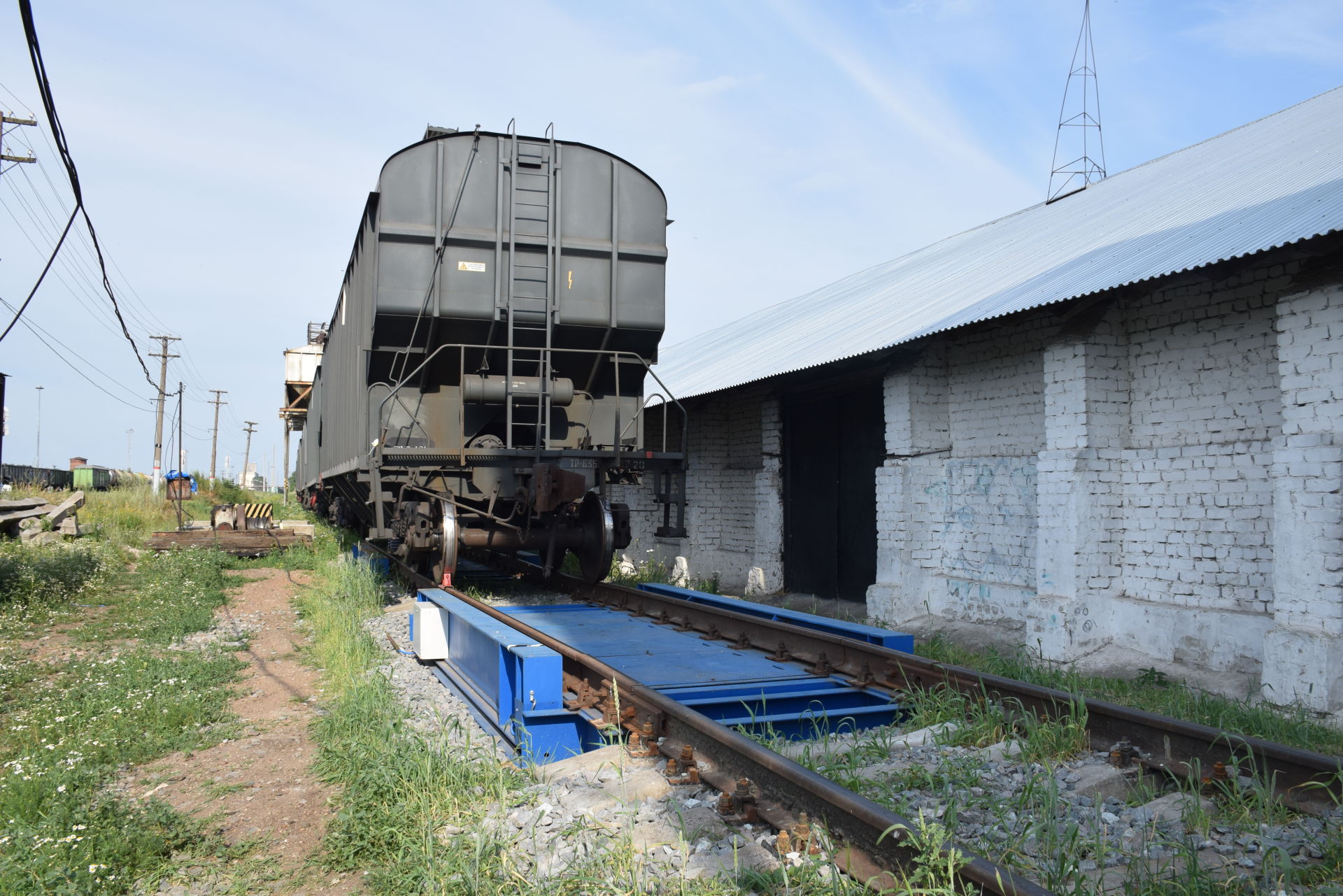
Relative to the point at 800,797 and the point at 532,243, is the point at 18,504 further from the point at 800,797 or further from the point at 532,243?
the point at 800,797

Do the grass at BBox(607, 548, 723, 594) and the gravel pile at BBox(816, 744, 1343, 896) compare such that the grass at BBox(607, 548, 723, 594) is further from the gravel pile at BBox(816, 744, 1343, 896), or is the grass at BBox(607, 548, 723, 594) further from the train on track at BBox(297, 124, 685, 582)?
the gravel pile at BBox(816, 744, 1343, 896)

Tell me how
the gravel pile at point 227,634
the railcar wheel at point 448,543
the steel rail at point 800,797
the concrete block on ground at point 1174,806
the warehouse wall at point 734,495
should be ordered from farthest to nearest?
the warehouse wall at point 734,495 → the railcar wheel at point 448,543 → the gravel pile at point 227,634 → the concrete block on ground at point 1174,806 → the steel rail at point 800,797

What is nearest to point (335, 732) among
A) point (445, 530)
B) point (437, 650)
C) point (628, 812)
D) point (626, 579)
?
point (437, 650)

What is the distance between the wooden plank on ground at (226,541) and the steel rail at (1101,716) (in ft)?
37.5

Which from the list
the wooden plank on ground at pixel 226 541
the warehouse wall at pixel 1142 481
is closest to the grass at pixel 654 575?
the warehouse wall at pixel 1142 481

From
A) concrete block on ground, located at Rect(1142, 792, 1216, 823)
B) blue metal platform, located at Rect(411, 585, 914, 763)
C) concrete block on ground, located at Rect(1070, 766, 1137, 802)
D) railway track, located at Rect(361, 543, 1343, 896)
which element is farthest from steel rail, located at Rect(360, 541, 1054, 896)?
concrete block on ground, located at Rect(1070, 766, 1137, 802)

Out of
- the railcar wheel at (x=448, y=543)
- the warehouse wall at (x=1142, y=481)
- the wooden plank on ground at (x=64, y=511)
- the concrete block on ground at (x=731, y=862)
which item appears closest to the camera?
the concrete block on ground at (x=731, y=862)

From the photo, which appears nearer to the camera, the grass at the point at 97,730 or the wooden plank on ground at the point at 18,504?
the grass at the point at 97,730

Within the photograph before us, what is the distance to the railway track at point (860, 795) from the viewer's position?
261 cm

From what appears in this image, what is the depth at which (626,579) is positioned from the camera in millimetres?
10930

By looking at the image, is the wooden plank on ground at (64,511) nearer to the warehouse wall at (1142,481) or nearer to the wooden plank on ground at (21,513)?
the wooden plank on ground at (21,513)

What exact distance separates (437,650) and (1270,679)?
5.80 m

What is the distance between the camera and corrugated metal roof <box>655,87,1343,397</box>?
6996 millimetres

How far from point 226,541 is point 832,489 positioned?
34.0 ft
